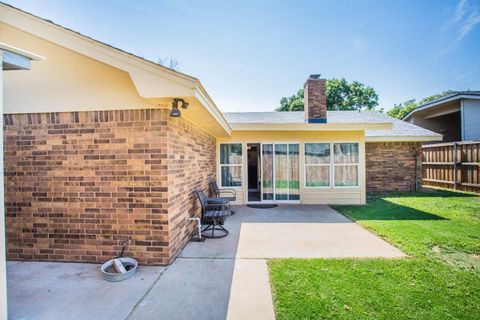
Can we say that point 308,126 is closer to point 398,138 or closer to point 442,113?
point 398,138

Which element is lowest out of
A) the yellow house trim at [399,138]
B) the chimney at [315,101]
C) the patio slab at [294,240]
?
the patio slab at [294,240]

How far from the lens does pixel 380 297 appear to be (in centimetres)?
277

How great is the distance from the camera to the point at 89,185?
3699mm

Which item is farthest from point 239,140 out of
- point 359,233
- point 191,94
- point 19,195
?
point 19,195

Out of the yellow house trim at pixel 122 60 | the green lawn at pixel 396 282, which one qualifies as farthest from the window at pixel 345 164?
the yellow house trim at pixel 122 60

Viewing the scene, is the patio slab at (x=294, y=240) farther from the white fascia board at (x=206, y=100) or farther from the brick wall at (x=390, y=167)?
the brick wall at (x=390, y=167)

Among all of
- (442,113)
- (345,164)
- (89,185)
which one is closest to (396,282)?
(89,185)

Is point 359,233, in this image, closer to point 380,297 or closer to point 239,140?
point 380,297

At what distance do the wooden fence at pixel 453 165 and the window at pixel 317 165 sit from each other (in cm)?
730

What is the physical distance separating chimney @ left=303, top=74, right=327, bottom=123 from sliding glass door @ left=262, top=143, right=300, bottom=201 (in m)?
1.47

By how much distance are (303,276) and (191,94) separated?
3054 mm

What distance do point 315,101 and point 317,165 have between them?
2609 mm

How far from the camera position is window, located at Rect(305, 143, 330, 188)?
8.65m

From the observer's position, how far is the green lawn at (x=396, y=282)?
2523mm
